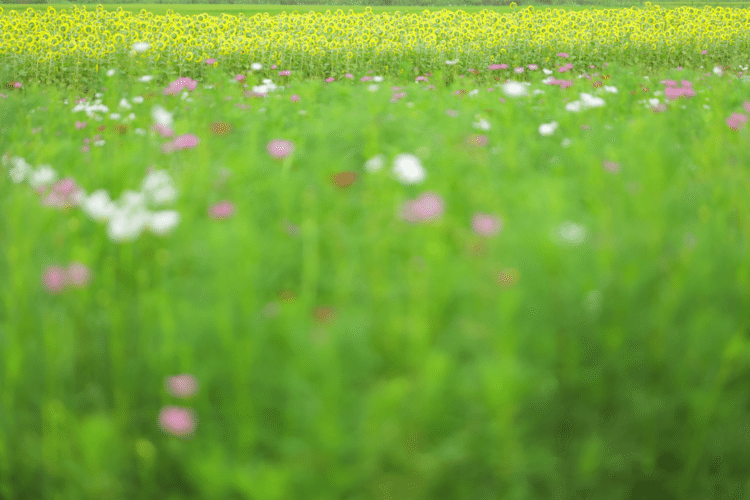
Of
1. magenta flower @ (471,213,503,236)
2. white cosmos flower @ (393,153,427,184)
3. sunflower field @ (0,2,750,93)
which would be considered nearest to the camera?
magenta flower @ (471,213,503,236)

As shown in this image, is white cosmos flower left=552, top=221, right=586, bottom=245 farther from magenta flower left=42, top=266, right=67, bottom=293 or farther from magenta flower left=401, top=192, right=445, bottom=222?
magenta flower left=42, top=266, right=67, bottom=293

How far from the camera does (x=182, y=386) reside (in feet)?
3.50

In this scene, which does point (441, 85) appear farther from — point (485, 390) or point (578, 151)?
point (485, 390)

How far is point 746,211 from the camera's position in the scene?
5.48 feet

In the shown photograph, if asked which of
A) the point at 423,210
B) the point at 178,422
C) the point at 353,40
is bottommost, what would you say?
the point at 178,422

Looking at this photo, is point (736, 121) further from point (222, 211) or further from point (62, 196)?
point (62, 196)

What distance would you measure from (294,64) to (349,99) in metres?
4.88

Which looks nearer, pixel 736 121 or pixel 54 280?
pixel 54 280

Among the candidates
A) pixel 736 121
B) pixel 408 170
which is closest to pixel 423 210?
pixel 408 170

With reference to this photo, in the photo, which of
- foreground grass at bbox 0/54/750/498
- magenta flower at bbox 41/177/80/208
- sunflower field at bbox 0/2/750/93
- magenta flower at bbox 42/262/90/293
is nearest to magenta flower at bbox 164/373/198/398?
foreground grass at bbox 0/54/750/498

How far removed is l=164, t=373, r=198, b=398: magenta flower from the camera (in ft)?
3.48

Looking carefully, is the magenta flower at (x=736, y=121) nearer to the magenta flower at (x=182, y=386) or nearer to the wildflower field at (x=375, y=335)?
the wildflower field at (x=375, y=335)

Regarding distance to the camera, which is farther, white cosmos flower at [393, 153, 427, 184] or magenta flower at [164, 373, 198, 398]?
white cosmos flower at [393, 153, 427, 184]

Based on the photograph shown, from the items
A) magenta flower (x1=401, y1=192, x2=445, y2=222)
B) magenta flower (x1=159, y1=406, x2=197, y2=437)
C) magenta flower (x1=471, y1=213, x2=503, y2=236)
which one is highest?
magenta flower (x1=401, y1=192, x2=445, y2=222)
